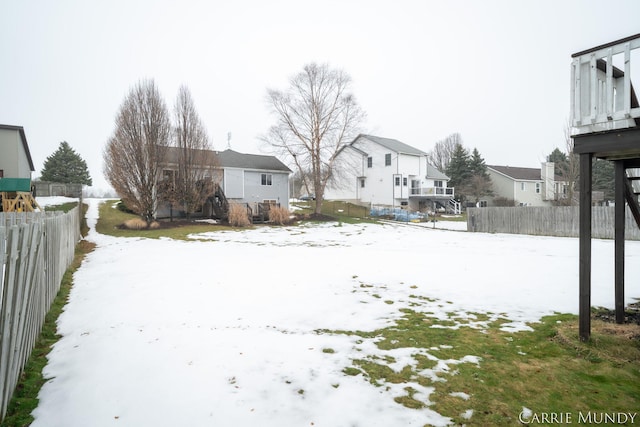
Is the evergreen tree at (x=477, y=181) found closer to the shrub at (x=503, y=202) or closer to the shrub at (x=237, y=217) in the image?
the shrub at (x=503, y=202)

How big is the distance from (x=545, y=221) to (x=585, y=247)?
757 inches

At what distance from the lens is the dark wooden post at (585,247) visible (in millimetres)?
4383

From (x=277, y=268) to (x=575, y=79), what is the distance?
8192 mm

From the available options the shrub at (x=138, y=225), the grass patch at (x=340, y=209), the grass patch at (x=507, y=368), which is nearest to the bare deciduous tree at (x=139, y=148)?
the shrub at (x=138, y=225)

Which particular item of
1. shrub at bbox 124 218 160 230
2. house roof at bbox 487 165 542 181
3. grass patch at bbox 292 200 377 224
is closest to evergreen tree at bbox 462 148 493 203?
house roof at bbox 487 165 542 181

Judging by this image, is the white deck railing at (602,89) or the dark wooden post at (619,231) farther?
the dark wooden post at (619,231)

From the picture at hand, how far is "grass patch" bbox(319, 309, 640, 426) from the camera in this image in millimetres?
3004

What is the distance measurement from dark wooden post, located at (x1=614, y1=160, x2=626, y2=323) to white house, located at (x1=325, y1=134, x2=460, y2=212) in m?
32.4

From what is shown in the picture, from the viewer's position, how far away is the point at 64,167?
1836 inches

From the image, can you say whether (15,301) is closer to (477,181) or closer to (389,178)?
(389,178)

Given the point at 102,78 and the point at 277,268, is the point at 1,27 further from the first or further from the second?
the point at 277,268

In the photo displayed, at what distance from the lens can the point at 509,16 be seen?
104ft

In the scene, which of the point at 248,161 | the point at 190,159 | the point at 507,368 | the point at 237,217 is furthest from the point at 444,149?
the point at 507,368

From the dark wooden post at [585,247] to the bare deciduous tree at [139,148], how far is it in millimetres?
23382
